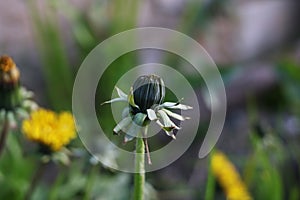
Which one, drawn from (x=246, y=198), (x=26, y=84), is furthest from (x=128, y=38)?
(x=246, y=198)

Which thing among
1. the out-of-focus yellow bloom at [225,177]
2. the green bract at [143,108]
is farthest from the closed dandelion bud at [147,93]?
the out-of-focus yellow bloom at [225,177]

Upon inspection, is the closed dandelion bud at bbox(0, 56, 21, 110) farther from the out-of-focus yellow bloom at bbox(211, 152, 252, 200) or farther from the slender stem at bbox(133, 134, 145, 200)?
the out-of-focus yellow bloom at bbox(211, 152, 252, 200)

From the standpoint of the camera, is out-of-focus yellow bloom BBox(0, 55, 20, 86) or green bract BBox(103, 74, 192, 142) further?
out-of-focus yellow bloom BBox(0, 55, 20, 86)

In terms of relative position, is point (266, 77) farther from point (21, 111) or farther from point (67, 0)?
point (21, 111)

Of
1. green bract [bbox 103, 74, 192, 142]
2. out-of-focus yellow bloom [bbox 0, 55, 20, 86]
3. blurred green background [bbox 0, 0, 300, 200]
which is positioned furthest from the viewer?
blurred green background [bbox 0, 0, 300, 200]

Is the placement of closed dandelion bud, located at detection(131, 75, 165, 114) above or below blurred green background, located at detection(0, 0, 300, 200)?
below

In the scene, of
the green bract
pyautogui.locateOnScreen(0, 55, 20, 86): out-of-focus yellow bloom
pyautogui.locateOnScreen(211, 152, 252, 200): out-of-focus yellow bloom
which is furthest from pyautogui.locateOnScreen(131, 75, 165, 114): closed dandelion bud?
pyautogui.locateOnScreen(211, 152, 252, 200): out-of-focus yellow bloom

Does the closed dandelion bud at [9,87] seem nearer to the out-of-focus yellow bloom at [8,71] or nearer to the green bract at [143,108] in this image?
the out-of-focus yellow bloom at [8,71]
